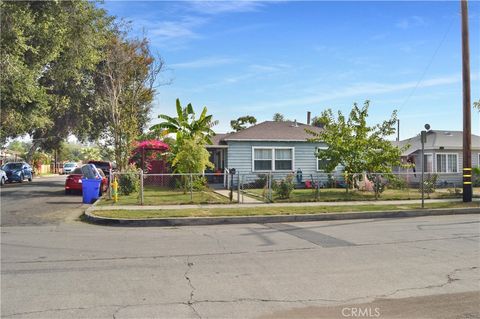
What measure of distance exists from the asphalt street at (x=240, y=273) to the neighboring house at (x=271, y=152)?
46.0ft

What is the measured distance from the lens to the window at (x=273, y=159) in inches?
1023

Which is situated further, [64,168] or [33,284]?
[64,168]

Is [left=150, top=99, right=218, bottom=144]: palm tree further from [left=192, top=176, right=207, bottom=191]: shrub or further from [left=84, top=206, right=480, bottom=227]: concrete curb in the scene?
[left=84, top=206, right=480, bottom=227]: concrete curb

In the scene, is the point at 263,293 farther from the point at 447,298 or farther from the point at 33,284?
the point at 33,284

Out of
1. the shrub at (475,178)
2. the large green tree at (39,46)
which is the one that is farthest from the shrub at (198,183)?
the shrub at (475,178)

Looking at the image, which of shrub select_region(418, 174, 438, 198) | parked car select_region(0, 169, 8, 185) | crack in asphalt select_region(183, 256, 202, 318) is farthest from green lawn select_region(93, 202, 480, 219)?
parked car select_region(0, 169, 8, 185)

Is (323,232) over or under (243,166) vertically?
under

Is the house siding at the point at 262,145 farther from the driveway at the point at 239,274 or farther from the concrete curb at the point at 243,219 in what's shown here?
the driveway at the point at 239,274

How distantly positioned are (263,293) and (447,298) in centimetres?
230

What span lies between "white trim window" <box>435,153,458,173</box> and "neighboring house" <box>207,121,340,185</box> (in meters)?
9.75

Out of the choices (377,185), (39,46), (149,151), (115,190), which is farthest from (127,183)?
(377,185)

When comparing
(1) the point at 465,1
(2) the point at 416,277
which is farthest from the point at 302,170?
(2) the point at 416,277

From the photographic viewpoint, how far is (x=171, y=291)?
5.89 meters

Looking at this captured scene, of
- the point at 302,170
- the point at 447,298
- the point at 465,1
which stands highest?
the point at 465,1
